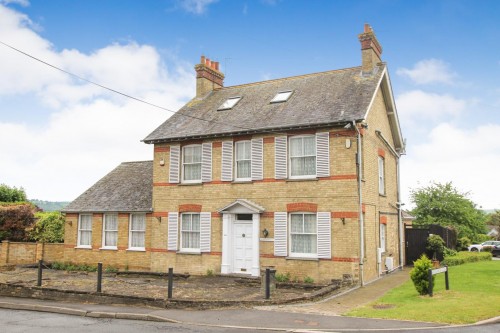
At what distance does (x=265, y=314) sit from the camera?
12516 mm

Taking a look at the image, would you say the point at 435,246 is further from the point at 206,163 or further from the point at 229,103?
the point at 229,103

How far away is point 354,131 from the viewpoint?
1797 cm

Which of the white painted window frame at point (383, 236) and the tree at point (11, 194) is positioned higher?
the tree at point (11, 194)

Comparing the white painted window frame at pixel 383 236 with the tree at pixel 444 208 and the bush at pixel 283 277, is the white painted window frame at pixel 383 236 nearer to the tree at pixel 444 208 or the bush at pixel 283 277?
the bush at pixel 283 277

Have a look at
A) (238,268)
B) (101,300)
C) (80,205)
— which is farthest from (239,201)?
(80,205)

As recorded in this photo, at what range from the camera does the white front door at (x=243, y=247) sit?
769 inches

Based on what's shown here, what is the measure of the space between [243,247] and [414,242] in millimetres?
10576

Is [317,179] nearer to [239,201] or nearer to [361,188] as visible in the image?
[361,188]

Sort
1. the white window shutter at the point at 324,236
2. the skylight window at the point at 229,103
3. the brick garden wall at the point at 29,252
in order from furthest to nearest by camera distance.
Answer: the brick garden wall at the point at 29,252
the skylight window at the point at 229,103
the white window shutter at the point at 324,236

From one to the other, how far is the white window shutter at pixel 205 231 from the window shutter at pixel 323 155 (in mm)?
5487

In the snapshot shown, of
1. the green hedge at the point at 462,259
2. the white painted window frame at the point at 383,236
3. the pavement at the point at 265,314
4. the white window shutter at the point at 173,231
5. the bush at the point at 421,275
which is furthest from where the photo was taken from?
the green hedge at the point at 462,259

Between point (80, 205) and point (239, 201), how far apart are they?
10.6 metres

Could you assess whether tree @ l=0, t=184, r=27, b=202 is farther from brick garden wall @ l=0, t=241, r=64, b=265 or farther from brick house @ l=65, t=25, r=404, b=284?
brick house @ l=65, t=25, r=404, b=284

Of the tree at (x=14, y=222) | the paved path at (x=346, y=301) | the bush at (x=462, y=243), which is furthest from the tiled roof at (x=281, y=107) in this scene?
the bush at (x=462, y=243)
